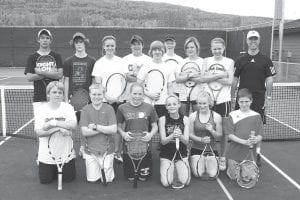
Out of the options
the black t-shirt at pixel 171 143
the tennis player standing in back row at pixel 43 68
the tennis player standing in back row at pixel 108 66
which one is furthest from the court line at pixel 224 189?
the tennis player standing in back row at pixel 43 68

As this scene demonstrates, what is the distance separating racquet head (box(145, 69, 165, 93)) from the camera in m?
5.13

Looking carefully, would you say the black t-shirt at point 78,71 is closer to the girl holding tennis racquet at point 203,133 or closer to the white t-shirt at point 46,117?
the white t-shirt at point 46,117

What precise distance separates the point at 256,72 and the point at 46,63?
9.70ft

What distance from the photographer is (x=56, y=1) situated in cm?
5075

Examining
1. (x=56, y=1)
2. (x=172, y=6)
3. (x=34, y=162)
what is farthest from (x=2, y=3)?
(x=34, y=162)

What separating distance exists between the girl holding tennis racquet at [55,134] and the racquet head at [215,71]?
1.97m

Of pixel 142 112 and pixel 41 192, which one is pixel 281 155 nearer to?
Answer: pixel 142 112

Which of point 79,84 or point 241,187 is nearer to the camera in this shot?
point 241,187

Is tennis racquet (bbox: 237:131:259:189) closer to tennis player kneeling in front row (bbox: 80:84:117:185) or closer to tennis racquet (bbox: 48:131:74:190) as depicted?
tennis player kneeling in front row (bbox: 80:84:117:185)

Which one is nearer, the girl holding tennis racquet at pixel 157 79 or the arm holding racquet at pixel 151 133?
the arm holding racquet at pixel 151 133

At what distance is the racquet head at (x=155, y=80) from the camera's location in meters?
5.13

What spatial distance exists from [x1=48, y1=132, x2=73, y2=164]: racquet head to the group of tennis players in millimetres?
78

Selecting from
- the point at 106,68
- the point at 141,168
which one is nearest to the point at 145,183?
the point at 141,168

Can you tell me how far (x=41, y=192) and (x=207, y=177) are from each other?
210cm
